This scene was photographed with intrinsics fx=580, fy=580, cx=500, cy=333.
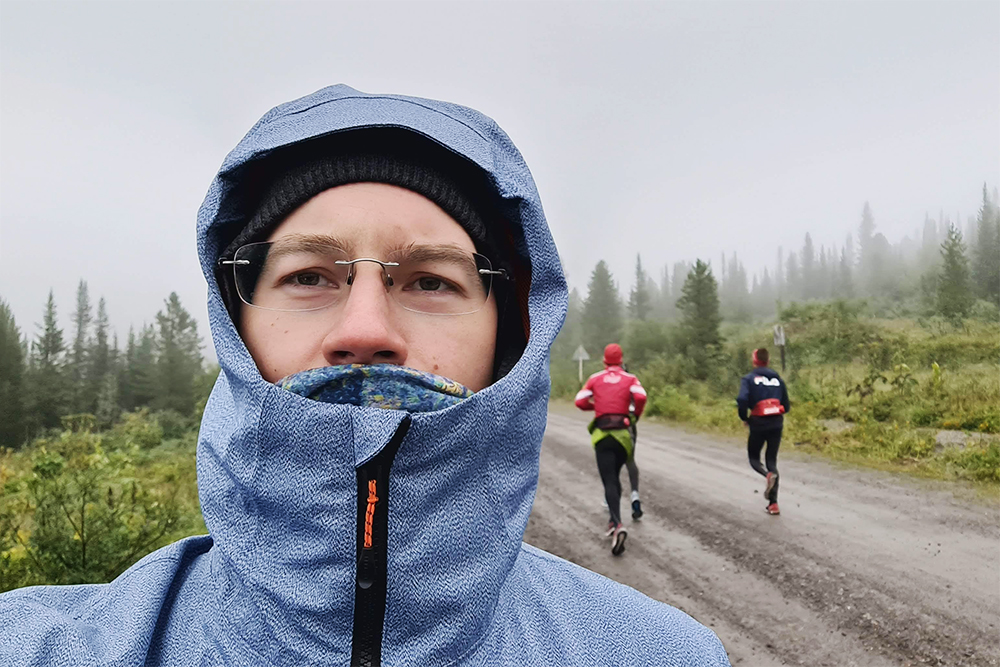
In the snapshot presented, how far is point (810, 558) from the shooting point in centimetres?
583

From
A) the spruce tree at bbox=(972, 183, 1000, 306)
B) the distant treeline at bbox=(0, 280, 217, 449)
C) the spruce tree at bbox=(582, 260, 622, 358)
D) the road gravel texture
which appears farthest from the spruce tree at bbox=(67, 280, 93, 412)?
the spruce tree at bbox=(582, 260, 622, 358)

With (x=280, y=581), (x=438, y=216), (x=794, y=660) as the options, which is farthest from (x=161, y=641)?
(x=794, y=660)

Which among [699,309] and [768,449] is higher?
[699,309]

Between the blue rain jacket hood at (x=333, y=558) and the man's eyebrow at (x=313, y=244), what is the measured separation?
16 centimetres

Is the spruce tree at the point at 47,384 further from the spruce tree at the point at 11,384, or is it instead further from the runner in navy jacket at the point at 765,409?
the runner in navy jacket at the point at 765,409

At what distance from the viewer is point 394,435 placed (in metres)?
0.87

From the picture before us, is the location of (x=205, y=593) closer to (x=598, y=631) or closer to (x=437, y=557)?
(x=437, y=557)

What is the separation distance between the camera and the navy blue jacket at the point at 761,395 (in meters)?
7.99

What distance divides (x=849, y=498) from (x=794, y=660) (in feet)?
16.1

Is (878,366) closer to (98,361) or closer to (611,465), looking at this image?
(611,465)

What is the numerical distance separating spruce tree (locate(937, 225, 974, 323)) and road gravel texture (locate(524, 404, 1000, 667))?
9.36 meters

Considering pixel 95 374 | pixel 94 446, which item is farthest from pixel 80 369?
pixel 94 446

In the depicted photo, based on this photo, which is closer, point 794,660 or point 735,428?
point 794,660

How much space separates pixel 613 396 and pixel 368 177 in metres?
6.22
